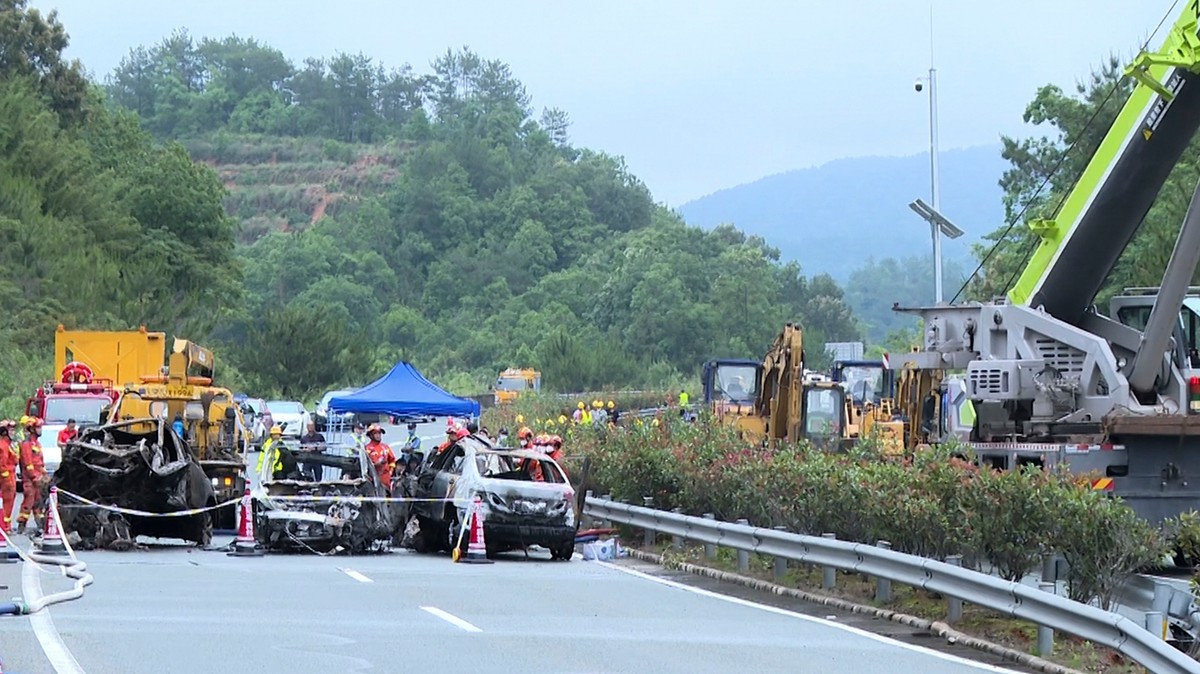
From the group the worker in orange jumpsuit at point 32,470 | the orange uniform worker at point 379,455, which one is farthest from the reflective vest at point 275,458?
the worker in orange jumpsuit at point 32,470

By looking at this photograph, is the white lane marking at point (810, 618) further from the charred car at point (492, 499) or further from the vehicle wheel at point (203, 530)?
the vehicle wheel at point (203, 530)

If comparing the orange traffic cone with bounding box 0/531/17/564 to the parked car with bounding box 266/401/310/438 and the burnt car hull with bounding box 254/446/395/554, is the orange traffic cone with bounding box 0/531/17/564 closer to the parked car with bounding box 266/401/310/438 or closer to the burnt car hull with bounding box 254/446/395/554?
the burnt car hull with bounding box 254/446/395/554

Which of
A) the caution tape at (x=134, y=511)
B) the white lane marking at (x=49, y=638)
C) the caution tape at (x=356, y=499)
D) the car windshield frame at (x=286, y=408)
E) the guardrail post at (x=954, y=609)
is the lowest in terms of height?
the white lane marking at (x=49, y=638)

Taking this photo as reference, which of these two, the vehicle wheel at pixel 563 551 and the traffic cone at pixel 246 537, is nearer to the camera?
the traffic cone at pixel 246 537

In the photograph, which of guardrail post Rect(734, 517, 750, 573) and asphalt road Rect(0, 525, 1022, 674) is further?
guardrail post Rect(734, 517, 750, 573)

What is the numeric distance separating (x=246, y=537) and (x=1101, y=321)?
10.9m

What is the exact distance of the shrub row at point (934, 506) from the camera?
15.6m

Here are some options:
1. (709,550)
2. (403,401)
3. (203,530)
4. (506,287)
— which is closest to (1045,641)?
(709,550)

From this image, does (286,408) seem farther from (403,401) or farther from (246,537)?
(246,537)

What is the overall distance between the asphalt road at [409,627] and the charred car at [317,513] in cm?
200

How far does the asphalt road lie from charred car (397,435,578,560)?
1.71 meters

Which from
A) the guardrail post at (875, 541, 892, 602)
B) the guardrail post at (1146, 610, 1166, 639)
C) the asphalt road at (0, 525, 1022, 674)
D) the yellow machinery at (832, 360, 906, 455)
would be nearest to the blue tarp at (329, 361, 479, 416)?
the yellow machinery at (832, 360, 906, 455)

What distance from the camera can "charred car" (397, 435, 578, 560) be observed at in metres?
23.5

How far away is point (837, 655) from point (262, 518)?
37.4ft
